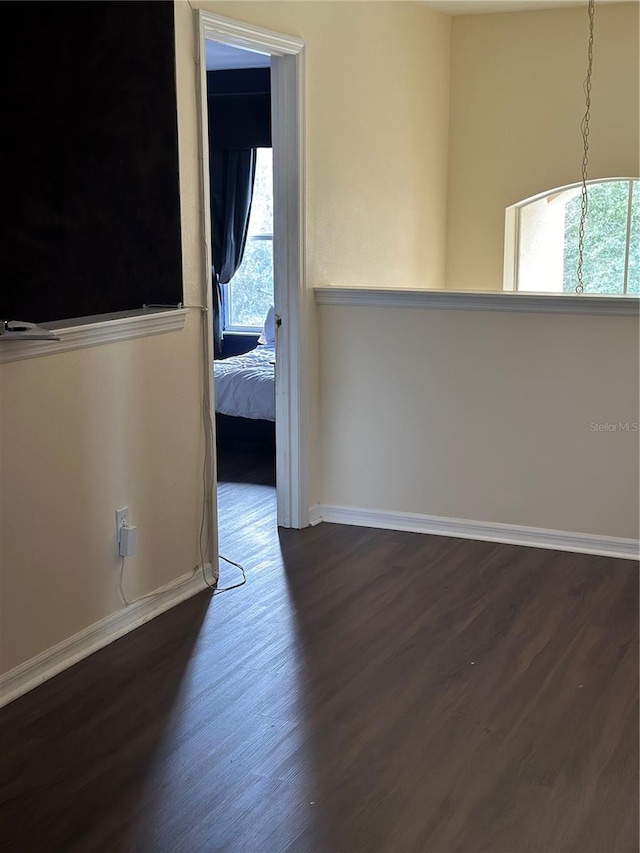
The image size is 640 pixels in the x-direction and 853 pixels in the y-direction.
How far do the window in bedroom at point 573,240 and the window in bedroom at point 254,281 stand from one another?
7.05 feet

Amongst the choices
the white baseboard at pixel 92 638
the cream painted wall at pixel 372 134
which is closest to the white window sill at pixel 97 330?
the white baseboard at pixel 92 638

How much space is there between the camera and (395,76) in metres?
5.16

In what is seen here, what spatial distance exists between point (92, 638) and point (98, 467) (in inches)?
22.4

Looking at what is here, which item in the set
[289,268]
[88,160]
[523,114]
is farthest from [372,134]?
[88,160]

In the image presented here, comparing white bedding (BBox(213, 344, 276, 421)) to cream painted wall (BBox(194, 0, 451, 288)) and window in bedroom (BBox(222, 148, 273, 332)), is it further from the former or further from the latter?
window in bedroom (BBox(222, 148, 273, 332))

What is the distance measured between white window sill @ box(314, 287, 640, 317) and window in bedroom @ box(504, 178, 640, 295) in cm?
202

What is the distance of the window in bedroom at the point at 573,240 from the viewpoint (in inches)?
241


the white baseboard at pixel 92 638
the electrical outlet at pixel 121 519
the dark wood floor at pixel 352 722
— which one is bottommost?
the dark wood floor at pixel 352 722

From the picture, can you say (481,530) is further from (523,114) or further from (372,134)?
(523,114)

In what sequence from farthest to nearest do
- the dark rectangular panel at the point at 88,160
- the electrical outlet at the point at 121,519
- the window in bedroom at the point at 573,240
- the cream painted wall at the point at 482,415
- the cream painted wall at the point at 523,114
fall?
the window in bedroom at the point at 573,240 < the cream painted wall at the point at 523,114 < the cream painted wall at the point at 482,415 < the electrical outlet at the point at 121,519 < the dark rectangular panel at the point at 88,160

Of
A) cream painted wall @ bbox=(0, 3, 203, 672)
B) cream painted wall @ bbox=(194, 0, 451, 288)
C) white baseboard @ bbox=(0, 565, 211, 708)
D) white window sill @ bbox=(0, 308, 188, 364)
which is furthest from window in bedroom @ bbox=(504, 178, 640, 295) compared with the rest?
white baseboard @ bbox=(0, 565, 211, 708)

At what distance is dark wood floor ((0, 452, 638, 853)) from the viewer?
2387 mm

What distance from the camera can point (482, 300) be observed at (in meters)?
4.26

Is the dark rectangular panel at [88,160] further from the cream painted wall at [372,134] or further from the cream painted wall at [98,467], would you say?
the cream painted wall at [372,134]
